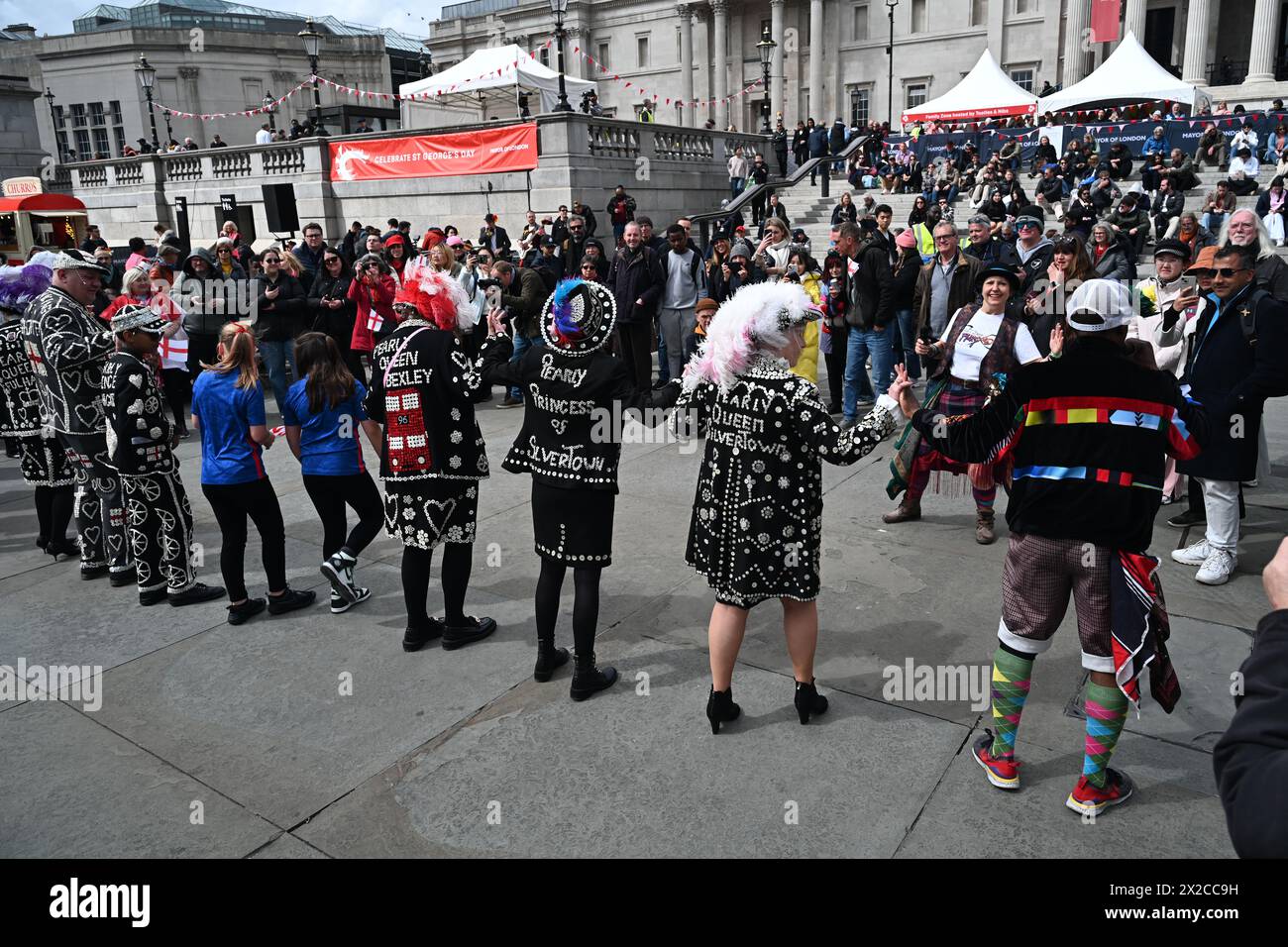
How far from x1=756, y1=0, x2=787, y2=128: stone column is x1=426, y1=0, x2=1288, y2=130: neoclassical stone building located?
0.27 feet

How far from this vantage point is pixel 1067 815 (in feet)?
11.1

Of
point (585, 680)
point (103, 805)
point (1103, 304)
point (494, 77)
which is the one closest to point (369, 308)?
point (585, 680)

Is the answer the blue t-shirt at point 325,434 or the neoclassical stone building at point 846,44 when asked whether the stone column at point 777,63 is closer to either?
the neoclassical stone building at point 846,44

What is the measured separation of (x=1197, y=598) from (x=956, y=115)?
1233 inches

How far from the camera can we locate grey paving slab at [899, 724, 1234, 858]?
320cm

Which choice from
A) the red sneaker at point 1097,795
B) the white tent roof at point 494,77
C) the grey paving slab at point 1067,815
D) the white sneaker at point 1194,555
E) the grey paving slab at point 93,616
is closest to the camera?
the grey paving slab at point 1067,815

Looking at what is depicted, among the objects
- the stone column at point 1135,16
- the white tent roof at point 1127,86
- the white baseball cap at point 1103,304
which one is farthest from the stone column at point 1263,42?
the white baseball cap at point 1103,304

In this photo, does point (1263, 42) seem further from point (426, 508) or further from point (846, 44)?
point (426, 508)

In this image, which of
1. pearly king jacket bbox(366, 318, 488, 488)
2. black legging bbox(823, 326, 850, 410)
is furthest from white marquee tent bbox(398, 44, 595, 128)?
pearly king jacket bbox(366, 318, 488, 488)

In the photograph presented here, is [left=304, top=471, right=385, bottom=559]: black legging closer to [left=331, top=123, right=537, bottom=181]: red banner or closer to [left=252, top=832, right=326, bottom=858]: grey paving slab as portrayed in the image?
[left=252, top=832, right=326, bottom=858]: grey paving slab

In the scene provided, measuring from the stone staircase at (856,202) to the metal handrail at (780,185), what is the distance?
0.99 ft

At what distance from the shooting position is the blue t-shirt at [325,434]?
17.4 ft

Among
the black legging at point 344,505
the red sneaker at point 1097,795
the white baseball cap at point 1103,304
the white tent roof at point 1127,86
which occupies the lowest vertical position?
the red sneaker at point 1097,795

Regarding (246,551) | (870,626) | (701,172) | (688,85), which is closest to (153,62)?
(688,85)
